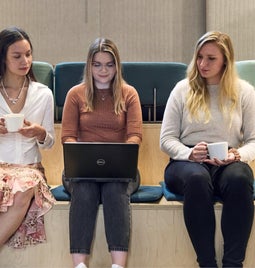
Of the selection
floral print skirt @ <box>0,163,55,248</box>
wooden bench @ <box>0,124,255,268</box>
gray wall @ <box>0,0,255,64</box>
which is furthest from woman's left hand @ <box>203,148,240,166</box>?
gray wall @ <box>0,0,255,64</box>

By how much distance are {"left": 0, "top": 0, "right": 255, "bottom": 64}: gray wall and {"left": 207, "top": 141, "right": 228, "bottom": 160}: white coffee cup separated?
6.51ft

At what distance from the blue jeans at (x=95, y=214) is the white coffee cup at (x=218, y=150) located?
358mm

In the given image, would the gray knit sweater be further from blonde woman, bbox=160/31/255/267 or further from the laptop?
the laptop

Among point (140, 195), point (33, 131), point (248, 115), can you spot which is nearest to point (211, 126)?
point (248, 115)

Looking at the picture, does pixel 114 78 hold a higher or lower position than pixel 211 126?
higher

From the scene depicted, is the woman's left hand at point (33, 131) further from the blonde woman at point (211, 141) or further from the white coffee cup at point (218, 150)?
the white coffee cup at point (218, 150)

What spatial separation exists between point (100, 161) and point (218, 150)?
43 centimetres

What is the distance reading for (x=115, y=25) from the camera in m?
3.52

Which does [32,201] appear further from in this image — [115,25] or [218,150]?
[115,25]

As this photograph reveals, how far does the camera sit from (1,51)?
1.84 metres

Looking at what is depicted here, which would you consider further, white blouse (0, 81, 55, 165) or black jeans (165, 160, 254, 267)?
white blouse (0, 81, 55, 165)

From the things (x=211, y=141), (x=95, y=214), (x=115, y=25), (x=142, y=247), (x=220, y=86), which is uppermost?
(x=115, y=25)

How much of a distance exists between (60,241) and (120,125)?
0.54m

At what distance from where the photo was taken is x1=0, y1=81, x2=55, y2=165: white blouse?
180 centimetres
